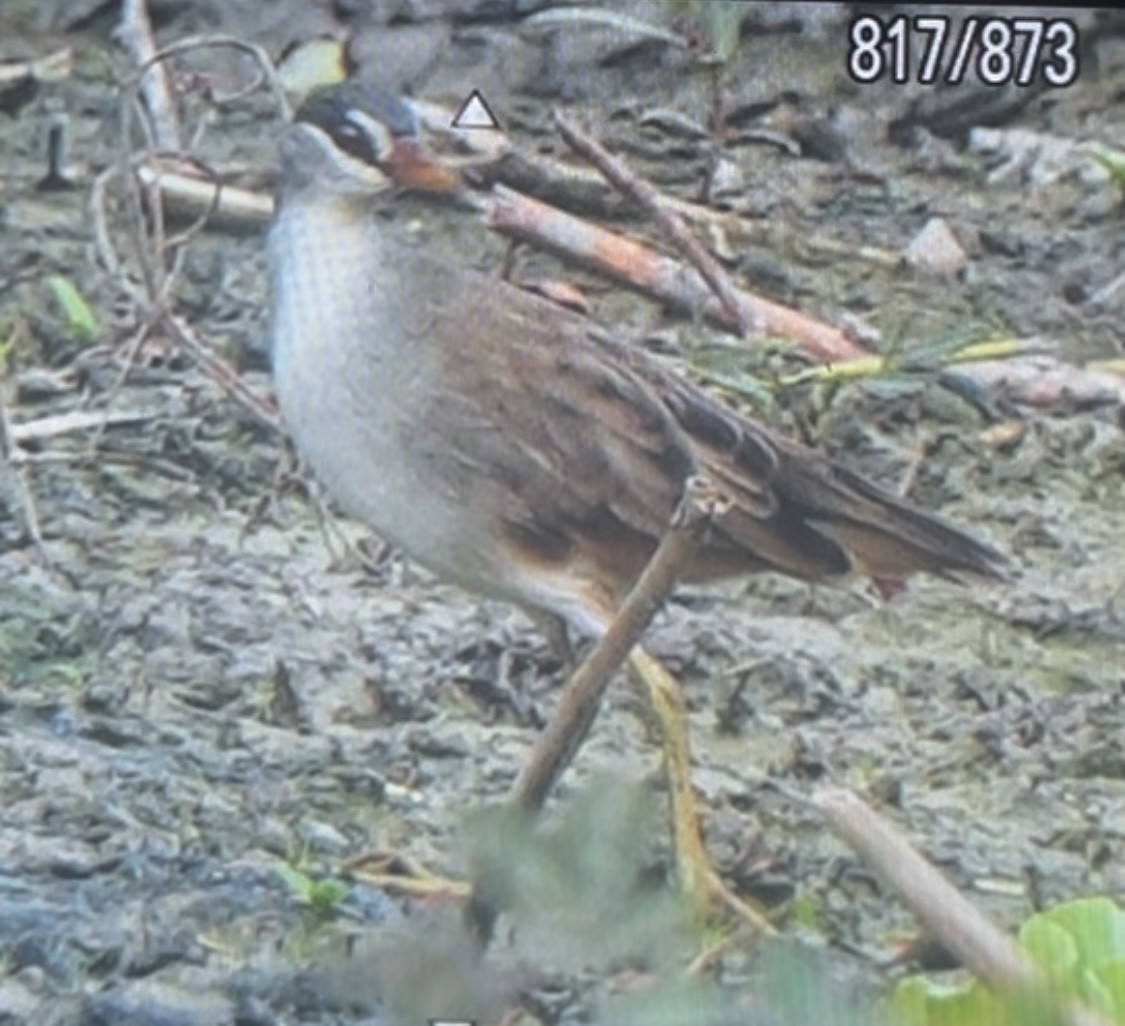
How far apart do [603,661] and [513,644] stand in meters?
0.07

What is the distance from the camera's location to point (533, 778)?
202 centimetres

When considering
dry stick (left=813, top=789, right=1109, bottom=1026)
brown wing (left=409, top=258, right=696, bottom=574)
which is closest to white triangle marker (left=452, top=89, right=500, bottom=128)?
brown wing (left=409, top=258, right=696, bottom=574)

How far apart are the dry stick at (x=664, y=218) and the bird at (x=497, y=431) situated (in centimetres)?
7

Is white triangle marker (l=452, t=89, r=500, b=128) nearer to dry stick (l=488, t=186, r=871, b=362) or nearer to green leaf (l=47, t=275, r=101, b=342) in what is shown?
dry stick (l=488, t=186, r=871, b=362)

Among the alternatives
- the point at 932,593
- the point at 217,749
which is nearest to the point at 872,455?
the point at 932,593

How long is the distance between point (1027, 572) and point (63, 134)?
785 mm

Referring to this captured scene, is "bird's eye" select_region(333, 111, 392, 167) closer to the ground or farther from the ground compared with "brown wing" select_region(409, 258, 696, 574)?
farther from the ground

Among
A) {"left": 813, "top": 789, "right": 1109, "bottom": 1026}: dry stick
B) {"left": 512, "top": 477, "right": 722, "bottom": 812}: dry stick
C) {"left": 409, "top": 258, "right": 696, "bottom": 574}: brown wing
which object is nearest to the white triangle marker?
{"left": 409, "top": 258, "right": 696, "bottom": 574}: brown wing

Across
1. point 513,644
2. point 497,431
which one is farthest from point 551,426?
point 513,644

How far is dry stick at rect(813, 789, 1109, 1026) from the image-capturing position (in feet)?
6.54

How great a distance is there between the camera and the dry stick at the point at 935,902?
199 cm

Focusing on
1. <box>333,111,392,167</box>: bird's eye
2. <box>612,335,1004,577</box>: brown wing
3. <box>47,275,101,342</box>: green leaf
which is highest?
<box>333,111,392,167</box>: bird's eye

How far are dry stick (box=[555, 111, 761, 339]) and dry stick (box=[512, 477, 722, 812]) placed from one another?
0.13 m

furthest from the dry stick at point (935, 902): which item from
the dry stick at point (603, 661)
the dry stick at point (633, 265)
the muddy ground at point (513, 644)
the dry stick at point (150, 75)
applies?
the dry stick at point (150, 75)
